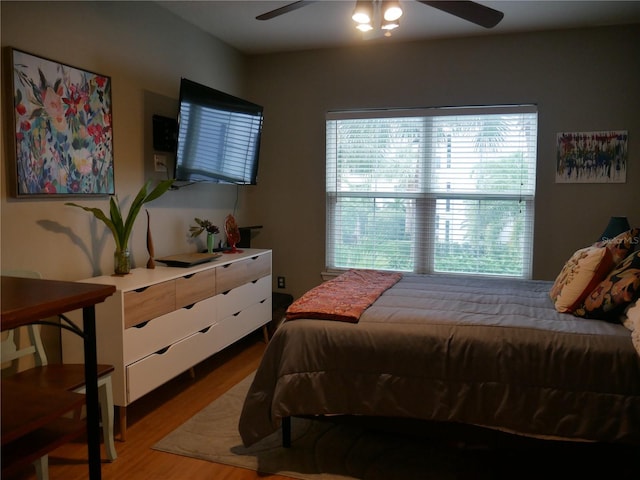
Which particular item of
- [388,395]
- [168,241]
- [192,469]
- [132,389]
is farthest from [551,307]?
[168,241]

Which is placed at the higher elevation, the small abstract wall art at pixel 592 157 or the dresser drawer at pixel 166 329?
the small abstract wall art at pixel 592 157

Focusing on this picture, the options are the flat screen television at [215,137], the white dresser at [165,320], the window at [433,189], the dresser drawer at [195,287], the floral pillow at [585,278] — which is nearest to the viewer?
the floral pillow at [585,278]

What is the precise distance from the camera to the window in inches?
160

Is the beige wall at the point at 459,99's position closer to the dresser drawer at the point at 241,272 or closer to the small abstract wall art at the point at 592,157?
the small abstract wall art at the point at 592,157

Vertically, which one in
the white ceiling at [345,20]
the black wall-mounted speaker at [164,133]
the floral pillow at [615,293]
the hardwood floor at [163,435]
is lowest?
the hardwood floor at [163,435]

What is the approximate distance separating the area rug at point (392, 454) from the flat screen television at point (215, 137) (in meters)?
1.78

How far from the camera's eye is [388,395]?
218 centimetres

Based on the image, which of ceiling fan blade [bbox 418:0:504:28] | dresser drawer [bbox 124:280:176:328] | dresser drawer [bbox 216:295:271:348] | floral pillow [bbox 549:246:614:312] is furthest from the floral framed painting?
floral pillow [bbox 549:246:614:312]

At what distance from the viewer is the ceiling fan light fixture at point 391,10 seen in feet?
7.41

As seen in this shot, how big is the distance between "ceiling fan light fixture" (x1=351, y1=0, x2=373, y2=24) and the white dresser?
5.70 ft

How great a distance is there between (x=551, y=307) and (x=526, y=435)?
77 cm

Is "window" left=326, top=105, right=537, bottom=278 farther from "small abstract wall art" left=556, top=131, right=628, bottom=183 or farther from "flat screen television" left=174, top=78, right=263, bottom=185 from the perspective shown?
"flat screen television" left=174, top=78, right=263, bottom=185

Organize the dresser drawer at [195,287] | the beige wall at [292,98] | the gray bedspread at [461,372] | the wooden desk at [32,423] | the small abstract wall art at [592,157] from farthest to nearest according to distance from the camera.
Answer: the small abstract wall art at [592,157], the dresser drawer at [195,287], the beige wall at [292,98], the gray bedspread at [461,372], the wooden desk at [32,423]

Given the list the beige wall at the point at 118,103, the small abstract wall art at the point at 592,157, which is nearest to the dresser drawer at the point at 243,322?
the beige wall at the point at 118,103
